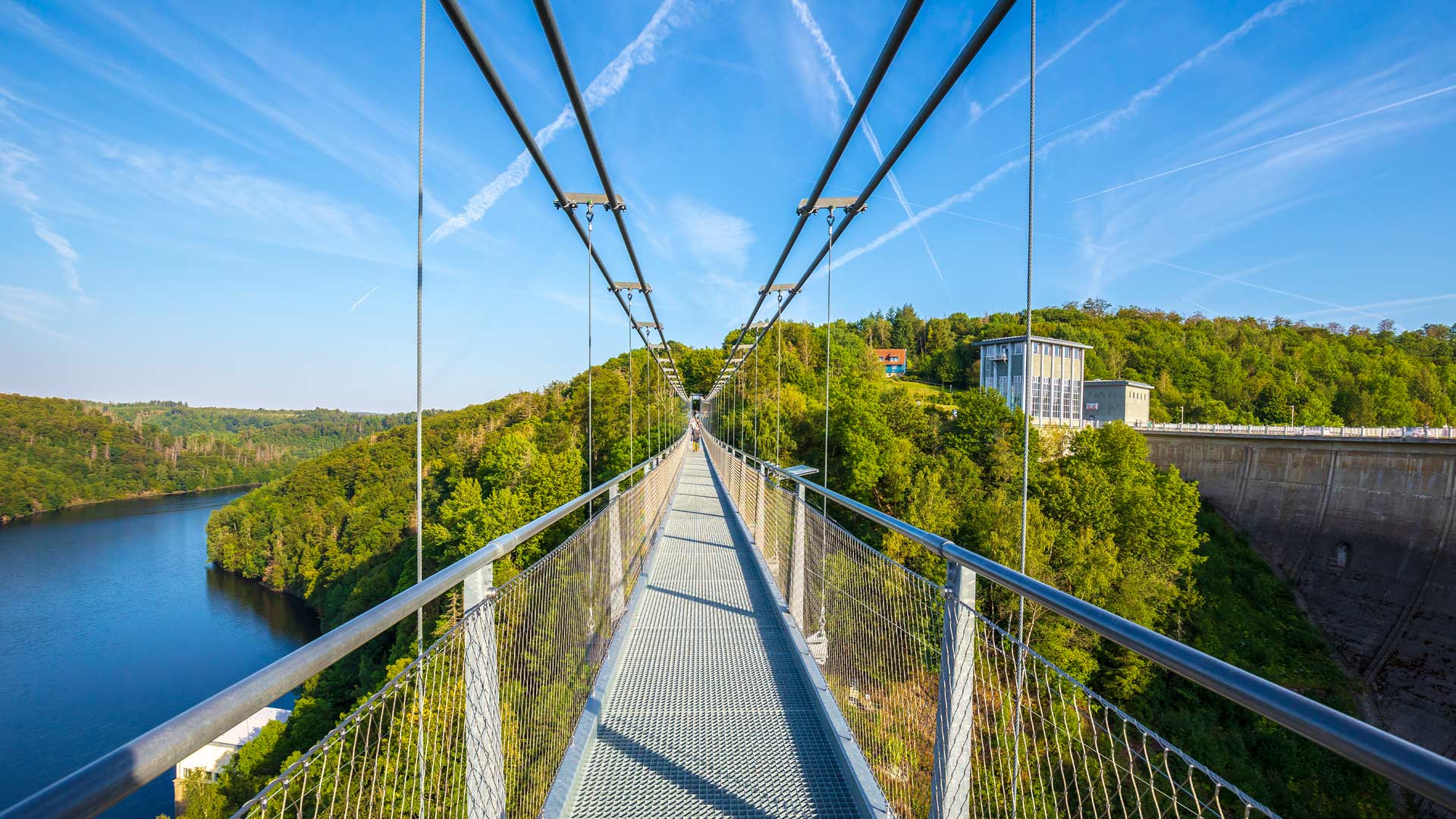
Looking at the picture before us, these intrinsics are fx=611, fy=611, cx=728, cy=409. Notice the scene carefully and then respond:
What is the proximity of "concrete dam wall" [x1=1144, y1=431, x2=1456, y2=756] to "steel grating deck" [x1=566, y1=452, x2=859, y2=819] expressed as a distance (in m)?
23.1

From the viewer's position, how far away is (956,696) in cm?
146

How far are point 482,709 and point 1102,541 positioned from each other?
2550 cm

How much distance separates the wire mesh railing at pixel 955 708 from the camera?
1009mm

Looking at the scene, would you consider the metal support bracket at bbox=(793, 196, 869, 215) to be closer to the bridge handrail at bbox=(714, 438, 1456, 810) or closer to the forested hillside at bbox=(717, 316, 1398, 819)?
the bridge handrail at bbox=(714, 438, 1456, 810)

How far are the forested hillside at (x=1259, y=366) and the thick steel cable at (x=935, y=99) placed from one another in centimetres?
4363

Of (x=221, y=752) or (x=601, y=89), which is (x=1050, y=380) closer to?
(x=601, y=89)

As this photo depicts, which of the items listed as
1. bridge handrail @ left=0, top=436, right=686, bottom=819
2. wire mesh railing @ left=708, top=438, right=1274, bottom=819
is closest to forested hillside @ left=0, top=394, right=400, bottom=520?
wire mesh railing @ left=708, top=438, right=1274, bottom=819

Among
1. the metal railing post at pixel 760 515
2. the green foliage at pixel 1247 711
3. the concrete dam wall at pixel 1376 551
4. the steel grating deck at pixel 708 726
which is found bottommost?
the green foliage at pixel 1247 711

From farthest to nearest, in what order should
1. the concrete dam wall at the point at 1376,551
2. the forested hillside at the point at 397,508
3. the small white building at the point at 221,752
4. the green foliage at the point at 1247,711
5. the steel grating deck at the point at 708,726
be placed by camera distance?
the concrete dam wall at the point at 1376,551
the forested hillside at the point at 397,508
the small white building at the point at 221,752
the green foliage at the point at 1247,711
the steel grating deck at the point at 708,726

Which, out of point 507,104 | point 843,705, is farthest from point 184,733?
point 507,104

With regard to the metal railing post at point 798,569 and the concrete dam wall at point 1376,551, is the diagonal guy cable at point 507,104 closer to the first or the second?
the metal railing post at point 798,569

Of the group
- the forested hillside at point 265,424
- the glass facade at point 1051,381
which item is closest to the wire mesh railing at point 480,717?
the glass facade at point 1051,381

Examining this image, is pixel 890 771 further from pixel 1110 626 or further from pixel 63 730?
pixel 63 730

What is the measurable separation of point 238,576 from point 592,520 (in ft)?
175
